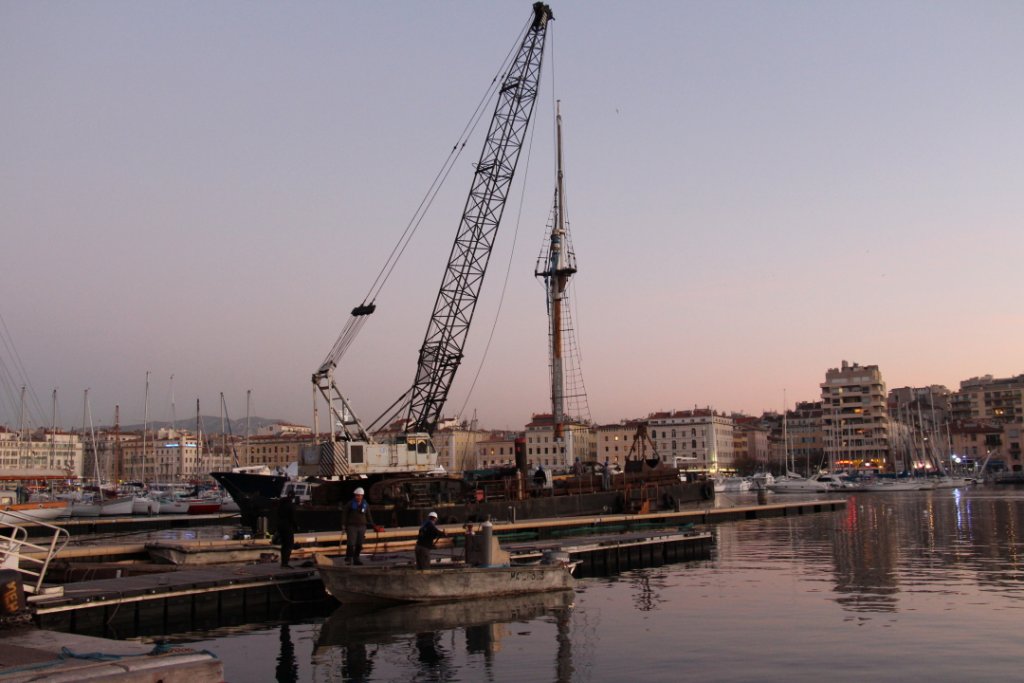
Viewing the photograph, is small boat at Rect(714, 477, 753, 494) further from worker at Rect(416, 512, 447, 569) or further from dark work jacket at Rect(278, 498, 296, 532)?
worker at Rect(416, 512, 447, 569)

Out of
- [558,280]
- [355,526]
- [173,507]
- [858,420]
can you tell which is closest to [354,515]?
[355,526]

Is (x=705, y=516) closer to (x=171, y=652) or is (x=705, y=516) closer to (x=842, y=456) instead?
(x=171, y=652)

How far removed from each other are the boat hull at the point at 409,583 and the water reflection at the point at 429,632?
292 millimetres

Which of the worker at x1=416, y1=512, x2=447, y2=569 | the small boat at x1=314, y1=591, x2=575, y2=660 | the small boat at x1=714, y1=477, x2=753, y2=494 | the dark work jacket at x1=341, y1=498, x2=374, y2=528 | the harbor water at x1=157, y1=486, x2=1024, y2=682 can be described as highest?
the dark work jacket at x1=341, y1=498, x2=374, y2=528

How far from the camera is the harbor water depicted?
16.6 metres

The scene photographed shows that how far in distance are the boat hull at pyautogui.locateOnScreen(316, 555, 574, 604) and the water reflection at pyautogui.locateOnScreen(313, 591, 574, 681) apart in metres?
0.29

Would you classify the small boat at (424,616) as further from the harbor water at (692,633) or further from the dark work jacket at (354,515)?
the dark work jacket at (354,515)

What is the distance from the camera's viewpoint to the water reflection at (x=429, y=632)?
56.7 feet

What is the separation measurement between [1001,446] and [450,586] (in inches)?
7422

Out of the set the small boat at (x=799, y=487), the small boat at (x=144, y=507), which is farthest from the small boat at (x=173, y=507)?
the small boat at (x=799, y=487)

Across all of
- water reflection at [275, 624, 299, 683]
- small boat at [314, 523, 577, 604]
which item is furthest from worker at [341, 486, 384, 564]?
water reflection at [275, 624, 299, 683]

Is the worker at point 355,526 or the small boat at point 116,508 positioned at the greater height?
the worker at point 355,526

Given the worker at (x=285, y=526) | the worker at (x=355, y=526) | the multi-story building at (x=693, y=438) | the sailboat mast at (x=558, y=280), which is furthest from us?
the multi-story building at (x=693, y=438)

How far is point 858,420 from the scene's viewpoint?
7077 inches
